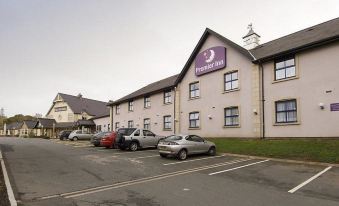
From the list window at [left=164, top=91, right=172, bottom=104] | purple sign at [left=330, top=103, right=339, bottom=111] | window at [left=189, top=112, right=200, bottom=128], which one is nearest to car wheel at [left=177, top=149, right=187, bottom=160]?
purple sign at [left=330, top=103, right=339, bottom=111]

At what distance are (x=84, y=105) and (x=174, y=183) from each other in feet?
214

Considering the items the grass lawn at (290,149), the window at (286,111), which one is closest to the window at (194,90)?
the grass lawn at (290,149)

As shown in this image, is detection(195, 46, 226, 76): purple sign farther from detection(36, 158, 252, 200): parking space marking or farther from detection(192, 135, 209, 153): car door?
detection(36, 158, 252, 200): parking space marking

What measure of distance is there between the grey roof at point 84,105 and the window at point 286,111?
5286 cm

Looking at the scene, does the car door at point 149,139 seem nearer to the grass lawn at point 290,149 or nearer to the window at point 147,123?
the grass lawn at point 290,149

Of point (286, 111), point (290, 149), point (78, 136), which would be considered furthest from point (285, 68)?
point (78, 136)

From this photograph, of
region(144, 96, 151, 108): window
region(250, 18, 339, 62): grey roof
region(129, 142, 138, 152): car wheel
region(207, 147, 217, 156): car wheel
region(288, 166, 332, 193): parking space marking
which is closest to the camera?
region(288, 166, 332, 193): parking space marking

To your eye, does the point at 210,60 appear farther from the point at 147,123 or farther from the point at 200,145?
the point at 147,123

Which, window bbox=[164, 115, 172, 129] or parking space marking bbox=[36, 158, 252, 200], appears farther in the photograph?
window bbox=[164, 115, 172, 129]

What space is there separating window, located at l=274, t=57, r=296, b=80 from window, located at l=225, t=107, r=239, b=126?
166 inches

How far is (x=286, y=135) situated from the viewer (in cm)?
1955

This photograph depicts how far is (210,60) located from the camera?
26.3 meters

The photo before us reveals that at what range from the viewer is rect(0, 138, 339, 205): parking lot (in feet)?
26.0

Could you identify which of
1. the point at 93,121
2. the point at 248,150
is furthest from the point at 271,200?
the point at 93,121
